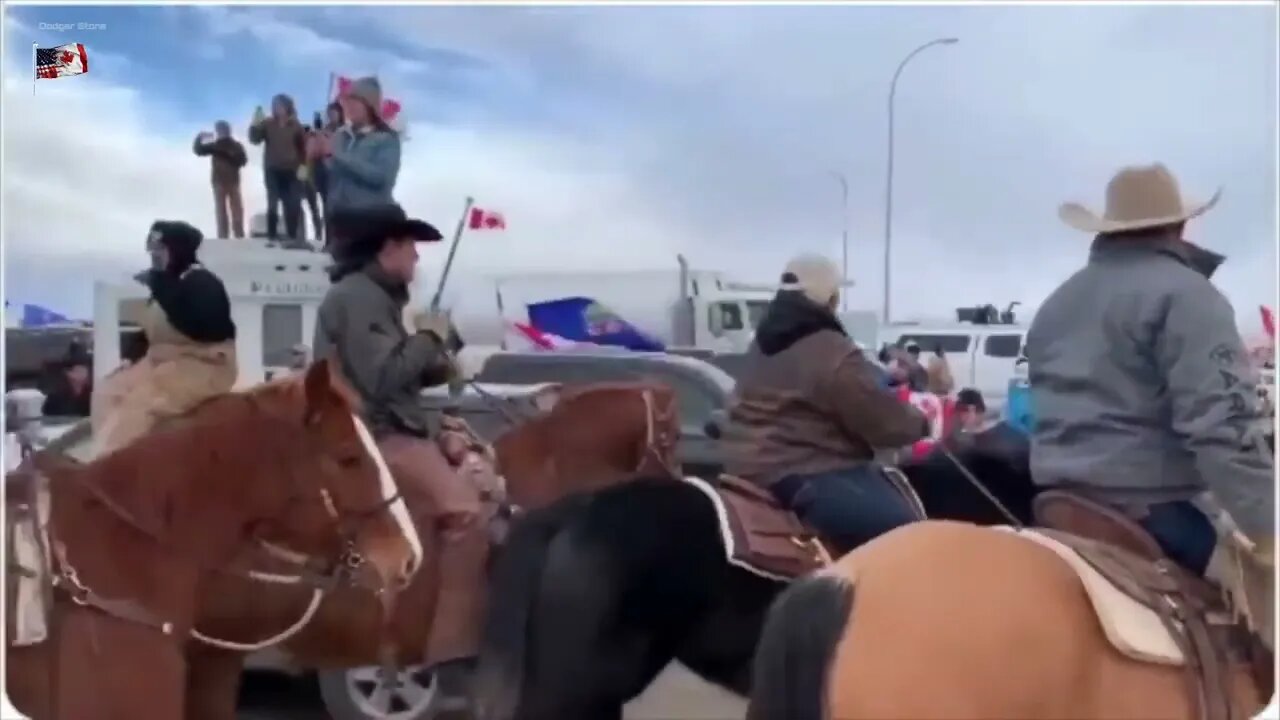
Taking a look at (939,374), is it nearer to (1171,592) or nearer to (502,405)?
(1171,592)

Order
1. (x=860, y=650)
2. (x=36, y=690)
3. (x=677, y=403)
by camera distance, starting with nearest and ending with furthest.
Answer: (x=860, y=650) < (x=36, y=690) < (x=677, y=403)

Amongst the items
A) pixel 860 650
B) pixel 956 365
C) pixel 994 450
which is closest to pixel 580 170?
pixel 956 365

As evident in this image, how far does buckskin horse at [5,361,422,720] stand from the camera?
2.34 m

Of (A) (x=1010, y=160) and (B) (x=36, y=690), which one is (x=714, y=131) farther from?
(B) (x=36, y=690)

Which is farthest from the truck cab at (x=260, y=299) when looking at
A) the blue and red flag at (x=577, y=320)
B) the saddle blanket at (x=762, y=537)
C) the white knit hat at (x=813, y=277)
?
the white knit hat at (x=813, y=277)

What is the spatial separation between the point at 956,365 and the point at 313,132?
4.45ft

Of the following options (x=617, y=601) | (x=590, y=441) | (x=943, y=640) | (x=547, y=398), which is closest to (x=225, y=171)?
(x=547, y=398)

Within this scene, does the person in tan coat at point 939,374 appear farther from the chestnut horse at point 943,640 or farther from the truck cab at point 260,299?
the truck cab at point 260,299

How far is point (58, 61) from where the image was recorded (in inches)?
96.6

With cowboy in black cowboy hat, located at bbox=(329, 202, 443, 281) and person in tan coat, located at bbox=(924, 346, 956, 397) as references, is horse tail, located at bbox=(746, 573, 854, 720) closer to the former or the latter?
person in tan coat, located at bbox=(924, 346, 956, 397)

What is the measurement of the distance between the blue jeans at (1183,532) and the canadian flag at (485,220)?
1.33m

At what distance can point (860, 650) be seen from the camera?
172 cm

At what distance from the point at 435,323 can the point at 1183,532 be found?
4.84 feet

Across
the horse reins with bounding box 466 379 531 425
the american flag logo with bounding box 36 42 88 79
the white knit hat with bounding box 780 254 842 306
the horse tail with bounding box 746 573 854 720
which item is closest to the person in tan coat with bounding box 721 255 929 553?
the white knit hat with bounding box 780 254 842 306
